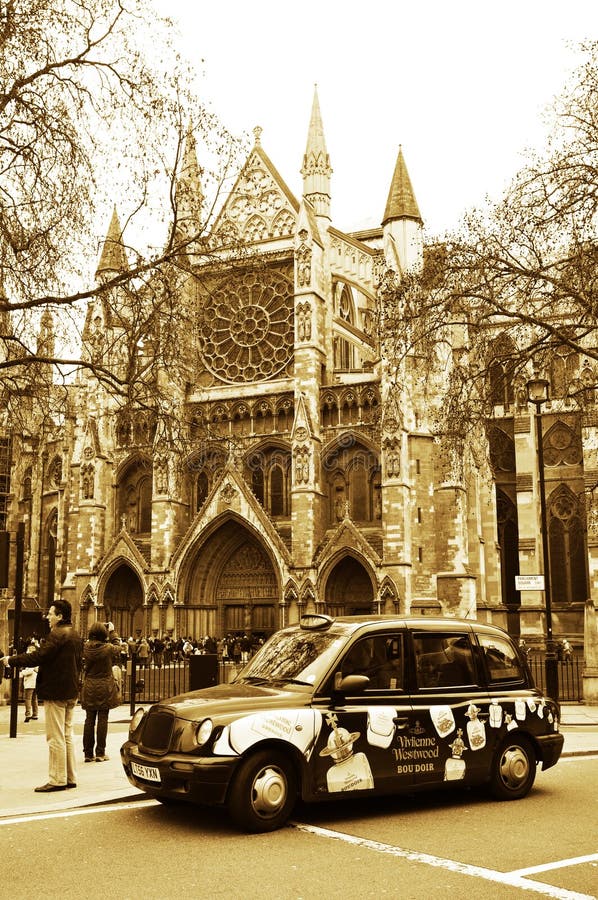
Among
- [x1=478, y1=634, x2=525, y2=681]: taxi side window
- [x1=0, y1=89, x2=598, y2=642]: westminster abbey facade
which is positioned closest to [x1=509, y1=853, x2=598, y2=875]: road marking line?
[x1=478, y1=634, x2=525, y2=681]: taxi side window

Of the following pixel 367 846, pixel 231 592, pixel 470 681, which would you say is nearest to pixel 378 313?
pixel 470 681

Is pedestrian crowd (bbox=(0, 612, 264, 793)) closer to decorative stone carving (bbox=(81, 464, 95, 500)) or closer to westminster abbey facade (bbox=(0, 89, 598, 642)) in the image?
westminster abbey facade (bbox=(0, 89, 598, 642))

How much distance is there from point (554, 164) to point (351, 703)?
1140 centimetres

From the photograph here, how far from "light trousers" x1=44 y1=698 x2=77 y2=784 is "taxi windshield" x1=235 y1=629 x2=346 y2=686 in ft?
5.64

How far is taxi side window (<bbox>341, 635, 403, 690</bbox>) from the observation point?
7.43 m

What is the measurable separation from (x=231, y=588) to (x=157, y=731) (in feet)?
95.2

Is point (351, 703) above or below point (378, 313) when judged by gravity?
below

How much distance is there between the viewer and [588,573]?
105 ft

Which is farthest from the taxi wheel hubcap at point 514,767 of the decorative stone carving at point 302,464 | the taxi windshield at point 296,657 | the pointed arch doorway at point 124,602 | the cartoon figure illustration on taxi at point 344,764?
the pointed arch doorway at point 124,602

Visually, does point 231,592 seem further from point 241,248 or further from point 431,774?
point 431,774

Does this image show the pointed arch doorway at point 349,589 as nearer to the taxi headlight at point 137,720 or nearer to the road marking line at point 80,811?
the taxi headlight at point 137,720

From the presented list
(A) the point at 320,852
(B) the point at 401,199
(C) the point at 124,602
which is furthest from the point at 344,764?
(C) the point at 124,602

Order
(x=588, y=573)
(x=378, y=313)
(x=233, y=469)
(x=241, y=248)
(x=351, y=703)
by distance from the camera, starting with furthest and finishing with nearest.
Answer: (x=233, y=469) → (x=588, y=573) → (x=378, y=313) → (x=241, y=248) → (x=351, y=703)

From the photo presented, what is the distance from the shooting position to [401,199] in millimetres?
35156
